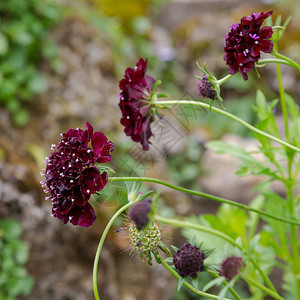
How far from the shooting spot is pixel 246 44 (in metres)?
0.66

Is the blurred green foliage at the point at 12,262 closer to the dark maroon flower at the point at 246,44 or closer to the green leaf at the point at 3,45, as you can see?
the green leaf at the point at 3,45

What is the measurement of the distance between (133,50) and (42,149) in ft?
5.02

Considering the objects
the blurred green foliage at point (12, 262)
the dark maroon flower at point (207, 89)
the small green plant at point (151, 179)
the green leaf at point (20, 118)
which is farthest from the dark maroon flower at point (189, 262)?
the green leaf at point (20, 118)

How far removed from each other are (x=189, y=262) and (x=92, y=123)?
1677mm

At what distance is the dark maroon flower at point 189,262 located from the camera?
0.61 m

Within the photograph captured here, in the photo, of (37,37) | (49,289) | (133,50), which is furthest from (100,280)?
(133,50)

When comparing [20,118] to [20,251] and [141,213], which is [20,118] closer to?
[20,251]

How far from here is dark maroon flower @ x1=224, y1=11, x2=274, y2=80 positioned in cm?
64

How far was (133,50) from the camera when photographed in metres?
3.25

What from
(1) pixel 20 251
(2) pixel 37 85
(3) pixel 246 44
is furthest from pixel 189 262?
(2) pixel 37 85

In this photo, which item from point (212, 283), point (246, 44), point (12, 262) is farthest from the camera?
point (12, 262)

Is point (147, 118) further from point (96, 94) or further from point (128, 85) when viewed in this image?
point (96, 94)

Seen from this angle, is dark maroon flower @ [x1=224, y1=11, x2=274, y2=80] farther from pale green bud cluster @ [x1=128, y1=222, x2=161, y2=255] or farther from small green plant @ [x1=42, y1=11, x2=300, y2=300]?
pale green bud cluster @ [x1=128, y1=222, x2=161, y2=255]

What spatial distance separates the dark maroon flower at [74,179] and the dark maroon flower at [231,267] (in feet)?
0.75
